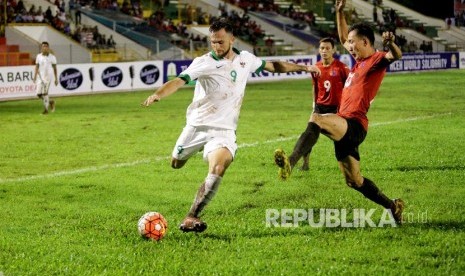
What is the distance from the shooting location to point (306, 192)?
33.1 ft

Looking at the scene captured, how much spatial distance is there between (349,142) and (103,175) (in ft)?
16.7

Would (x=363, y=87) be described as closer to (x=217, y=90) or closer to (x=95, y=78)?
(x=217, y=90)

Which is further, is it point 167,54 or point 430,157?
point 167,54

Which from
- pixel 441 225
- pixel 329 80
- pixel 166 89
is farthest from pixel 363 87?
pixel 329 80

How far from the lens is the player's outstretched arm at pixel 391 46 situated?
7.57 metres

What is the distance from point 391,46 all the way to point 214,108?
1.95m

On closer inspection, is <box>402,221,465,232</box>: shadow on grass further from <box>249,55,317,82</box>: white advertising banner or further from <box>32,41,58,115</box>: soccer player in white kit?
<box>249,55,317,82</box>: white advertising banner

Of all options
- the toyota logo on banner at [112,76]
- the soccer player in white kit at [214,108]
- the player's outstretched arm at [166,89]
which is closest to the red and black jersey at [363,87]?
the soccer player in white kit at [214,108]

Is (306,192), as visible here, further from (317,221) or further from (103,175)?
(103,175)

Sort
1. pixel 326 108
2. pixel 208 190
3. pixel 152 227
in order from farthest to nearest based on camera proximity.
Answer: pixel 326 108 < pixel 208 190 < pixel 152 227

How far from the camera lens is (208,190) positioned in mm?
7672

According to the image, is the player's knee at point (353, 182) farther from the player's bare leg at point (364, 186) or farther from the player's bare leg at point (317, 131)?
the player's bare leg at point (317, 131)

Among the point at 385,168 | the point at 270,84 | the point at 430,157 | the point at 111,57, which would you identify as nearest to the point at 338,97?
the point at 385,168

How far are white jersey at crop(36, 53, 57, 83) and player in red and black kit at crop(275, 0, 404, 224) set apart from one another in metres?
15.9
